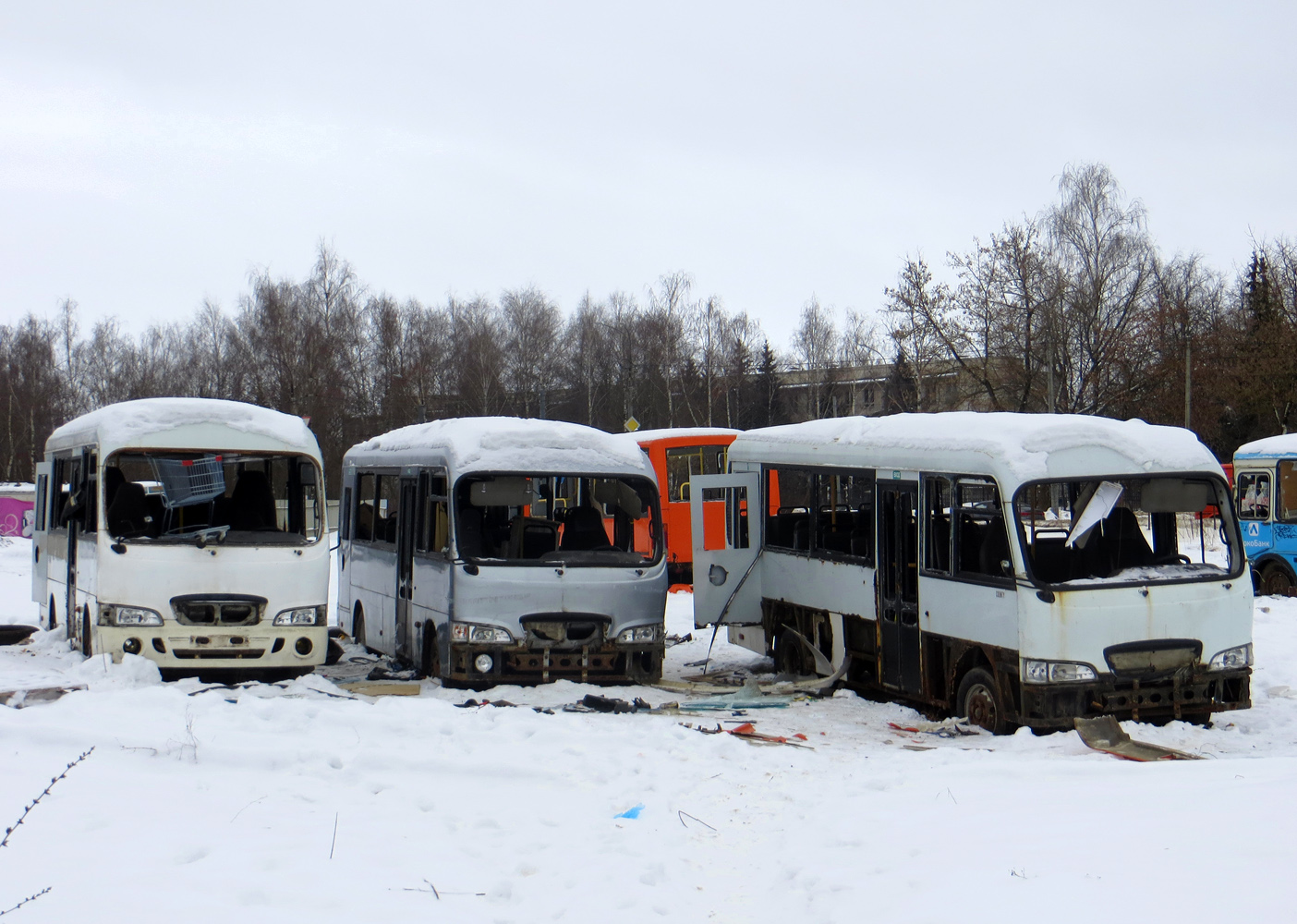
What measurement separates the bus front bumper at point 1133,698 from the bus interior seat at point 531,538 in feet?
15.6

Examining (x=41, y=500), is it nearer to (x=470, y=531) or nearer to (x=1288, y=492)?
(x=470, y=531)

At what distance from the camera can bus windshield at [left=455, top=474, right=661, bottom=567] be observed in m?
12.3

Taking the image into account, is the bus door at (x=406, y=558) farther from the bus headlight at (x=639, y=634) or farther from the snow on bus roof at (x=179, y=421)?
the bus headlight at (x=639, y=634)

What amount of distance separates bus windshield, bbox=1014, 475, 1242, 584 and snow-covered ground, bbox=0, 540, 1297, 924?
4.42 feet

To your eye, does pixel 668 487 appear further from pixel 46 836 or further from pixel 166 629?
pixel 46 836

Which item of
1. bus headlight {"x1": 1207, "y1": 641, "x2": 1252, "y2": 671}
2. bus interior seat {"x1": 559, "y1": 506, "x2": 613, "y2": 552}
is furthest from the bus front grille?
bus headlight {"x1": 1207, "y1": 641, "x2": 1252, "y2": 671}

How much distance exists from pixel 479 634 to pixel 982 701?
14.6ft

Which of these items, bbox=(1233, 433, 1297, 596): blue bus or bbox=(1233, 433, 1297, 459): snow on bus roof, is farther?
bbox=(1233, 433, 1297, 459): snow on bus roof

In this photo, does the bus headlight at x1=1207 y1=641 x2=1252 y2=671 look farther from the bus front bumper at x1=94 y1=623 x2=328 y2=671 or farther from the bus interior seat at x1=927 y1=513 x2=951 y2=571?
the bus front bumper at x1=94 y1=623 x2=328 y2=671

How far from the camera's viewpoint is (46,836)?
5.54 m

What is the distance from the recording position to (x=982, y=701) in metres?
10.6

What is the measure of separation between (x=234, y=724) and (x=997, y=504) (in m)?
5.87

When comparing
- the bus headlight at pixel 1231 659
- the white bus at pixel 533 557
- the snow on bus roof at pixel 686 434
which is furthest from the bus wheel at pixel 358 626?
the bus headlight at pixel 1231 659

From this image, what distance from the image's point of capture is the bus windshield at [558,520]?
1232 centimetres
